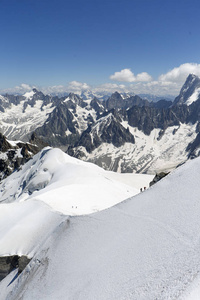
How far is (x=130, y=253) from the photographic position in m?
16.4

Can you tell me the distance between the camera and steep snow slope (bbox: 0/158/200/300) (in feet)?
41.5

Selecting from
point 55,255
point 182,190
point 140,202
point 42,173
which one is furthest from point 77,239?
point 42,173

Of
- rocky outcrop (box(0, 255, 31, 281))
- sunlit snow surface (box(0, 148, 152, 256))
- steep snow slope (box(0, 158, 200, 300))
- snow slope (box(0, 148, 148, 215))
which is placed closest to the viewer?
steep snow slope (box(0, 158, 200, 300))

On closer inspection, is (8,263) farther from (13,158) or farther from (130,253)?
(13,158)

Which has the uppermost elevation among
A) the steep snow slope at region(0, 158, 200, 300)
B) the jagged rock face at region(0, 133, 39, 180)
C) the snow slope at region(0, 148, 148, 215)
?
the steep snow slope at region(0, 158, 200, 300)

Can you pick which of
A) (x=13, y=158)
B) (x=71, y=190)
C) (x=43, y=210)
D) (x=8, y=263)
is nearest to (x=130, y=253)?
(x=8, y=263)

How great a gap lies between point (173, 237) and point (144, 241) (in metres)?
2.57

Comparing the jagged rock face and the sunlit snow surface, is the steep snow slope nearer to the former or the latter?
the sunlit snow surface

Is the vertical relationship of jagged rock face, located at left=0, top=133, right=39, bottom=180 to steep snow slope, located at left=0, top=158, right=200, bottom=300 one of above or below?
below

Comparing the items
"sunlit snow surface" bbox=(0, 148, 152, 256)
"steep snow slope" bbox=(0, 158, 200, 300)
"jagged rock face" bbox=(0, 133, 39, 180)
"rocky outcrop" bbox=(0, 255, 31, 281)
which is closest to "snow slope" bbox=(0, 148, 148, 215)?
"sunlit snow surface" bbox=(0, 148, 152, 256)

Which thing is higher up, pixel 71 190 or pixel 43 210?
pixel 43 210

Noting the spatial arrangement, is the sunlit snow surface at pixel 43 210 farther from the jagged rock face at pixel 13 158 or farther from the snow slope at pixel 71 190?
the jagged rock face at pixel 13 158

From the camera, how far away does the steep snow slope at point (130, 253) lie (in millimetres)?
12648

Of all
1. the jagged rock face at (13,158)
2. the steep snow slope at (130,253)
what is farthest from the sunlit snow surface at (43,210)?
the jagged rock face at (13,158)
